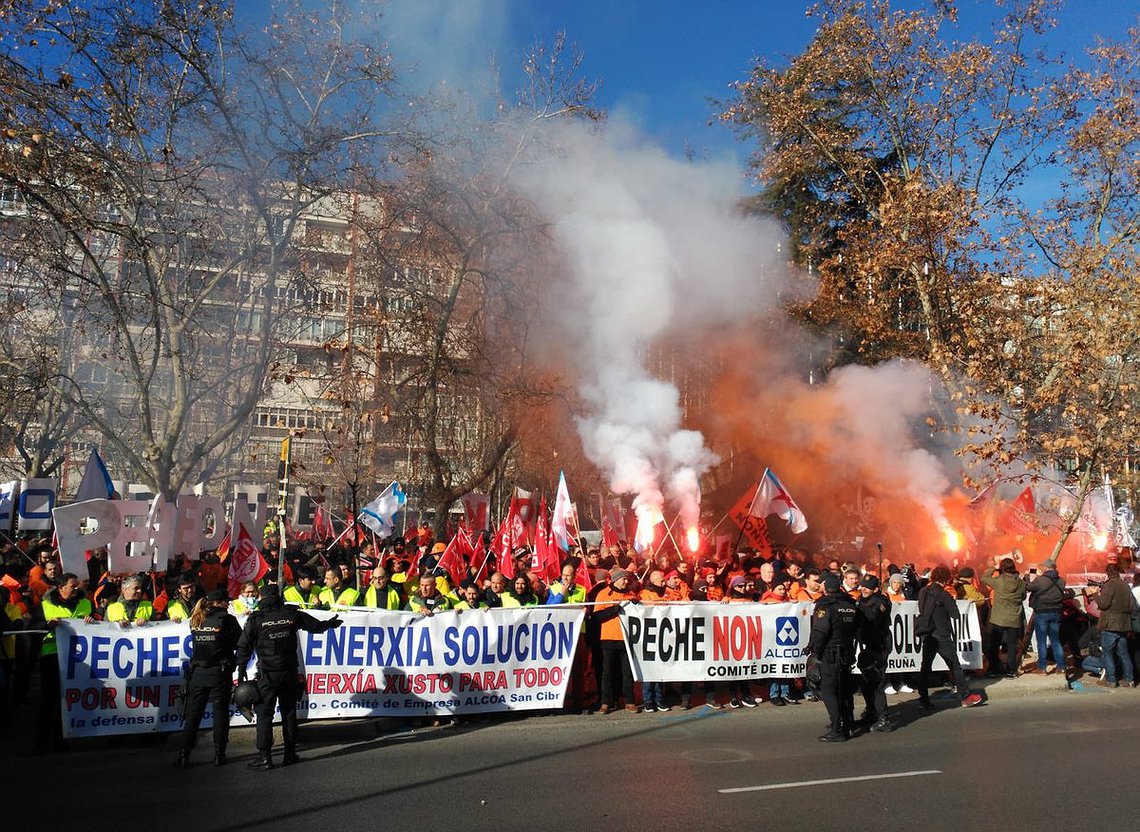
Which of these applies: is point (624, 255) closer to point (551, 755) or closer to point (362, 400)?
point (362, 400)

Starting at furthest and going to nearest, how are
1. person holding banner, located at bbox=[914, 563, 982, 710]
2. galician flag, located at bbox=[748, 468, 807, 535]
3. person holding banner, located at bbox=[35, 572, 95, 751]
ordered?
1. galician flag, located at bbox=[748, 468, 807, 535]
2. person holding banner, located at bbox=[914, 563, 982, 710]
3. person holding banner, located at bbox=[35, 572, 95, 751]

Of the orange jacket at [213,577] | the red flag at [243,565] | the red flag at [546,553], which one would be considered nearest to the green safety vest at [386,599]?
the red flag at [243,565]

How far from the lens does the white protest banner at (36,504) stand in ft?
41.8

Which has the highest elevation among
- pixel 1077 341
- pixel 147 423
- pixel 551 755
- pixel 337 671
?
pixel 1077 341

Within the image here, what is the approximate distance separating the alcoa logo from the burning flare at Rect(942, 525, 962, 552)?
40.0ft

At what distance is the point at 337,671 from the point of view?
828 centimetres

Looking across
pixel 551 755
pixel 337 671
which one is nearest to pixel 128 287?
A: pixel 337 671

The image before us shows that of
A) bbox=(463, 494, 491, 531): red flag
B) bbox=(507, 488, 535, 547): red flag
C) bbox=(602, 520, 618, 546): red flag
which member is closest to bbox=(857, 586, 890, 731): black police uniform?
bbox=(602, 520, 618, 546): red flag

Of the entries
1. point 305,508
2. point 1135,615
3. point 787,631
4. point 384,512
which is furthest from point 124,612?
point 305,508

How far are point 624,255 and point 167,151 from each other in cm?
843

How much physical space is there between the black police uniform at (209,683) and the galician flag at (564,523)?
24.5 ft

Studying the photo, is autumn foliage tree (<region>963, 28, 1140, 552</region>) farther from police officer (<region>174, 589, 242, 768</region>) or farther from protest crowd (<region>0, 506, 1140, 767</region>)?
police officer (<region>174, 589, 242, 768</region>)

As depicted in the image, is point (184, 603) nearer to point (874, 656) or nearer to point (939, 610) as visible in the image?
point (874, 656)

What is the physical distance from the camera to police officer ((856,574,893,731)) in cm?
840
